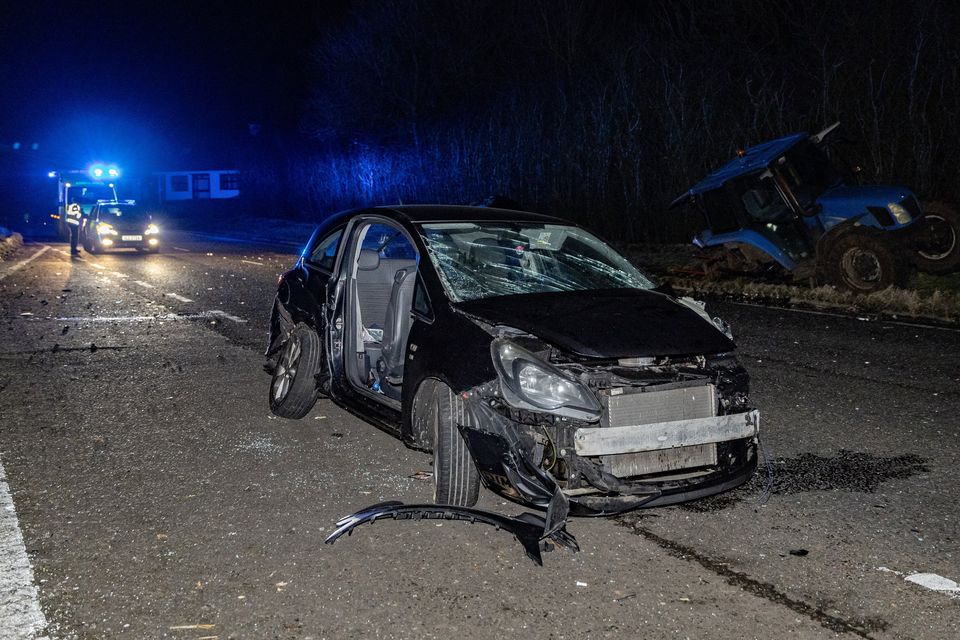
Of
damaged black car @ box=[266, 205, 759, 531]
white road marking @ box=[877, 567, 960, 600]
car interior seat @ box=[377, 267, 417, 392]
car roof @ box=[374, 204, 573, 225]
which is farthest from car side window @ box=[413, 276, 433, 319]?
white road marking @ box=[877, 567, 960, 600]

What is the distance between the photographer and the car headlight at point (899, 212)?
1306 centimetres

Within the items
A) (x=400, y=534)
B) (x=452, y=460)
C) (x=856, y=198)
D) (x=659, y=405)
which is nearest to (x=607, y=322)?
(x=659, y=405)

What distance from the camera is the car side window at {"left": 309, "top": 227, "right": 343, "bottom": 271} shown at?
692 centimetres

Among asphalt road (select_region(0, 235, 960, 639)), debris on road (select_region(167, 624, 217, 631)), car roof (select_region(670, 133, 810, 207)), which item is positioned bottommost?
debris on road (select_region(167, 624, 217, 631))

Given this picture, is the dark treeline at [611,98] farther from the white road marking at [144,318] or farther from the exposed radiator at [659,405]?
the exposed radiator at [659,405]

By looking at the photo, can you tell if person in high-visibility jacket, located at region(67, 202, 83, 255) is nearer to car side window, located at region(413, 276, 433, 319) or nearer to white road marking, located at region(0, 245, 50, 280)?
white road marking, located at region(0, 245, 50, 280)

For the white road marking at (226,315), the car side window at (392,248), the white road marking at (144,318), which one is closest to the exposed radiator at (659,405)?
the car side window at (392,248)

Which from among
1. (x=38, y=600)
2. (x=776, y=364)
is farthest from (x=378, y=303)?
(x=776, y=364)

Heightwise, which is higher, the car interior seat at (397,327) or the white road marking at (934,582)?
the car interior seat at (397,327)

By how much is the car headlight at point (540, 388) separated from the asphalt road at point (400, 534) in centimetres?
64

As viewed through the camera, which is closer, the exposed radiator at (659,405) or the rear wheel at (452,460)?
the exposed radiator at (659,405)

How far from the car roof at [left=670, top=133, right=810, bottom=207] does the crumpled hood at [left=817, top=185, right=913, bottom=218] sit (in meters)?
0.86

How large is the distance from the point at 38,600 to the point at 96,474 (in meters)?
1.84

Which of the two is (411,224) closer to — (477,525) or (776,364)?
(477,525)
